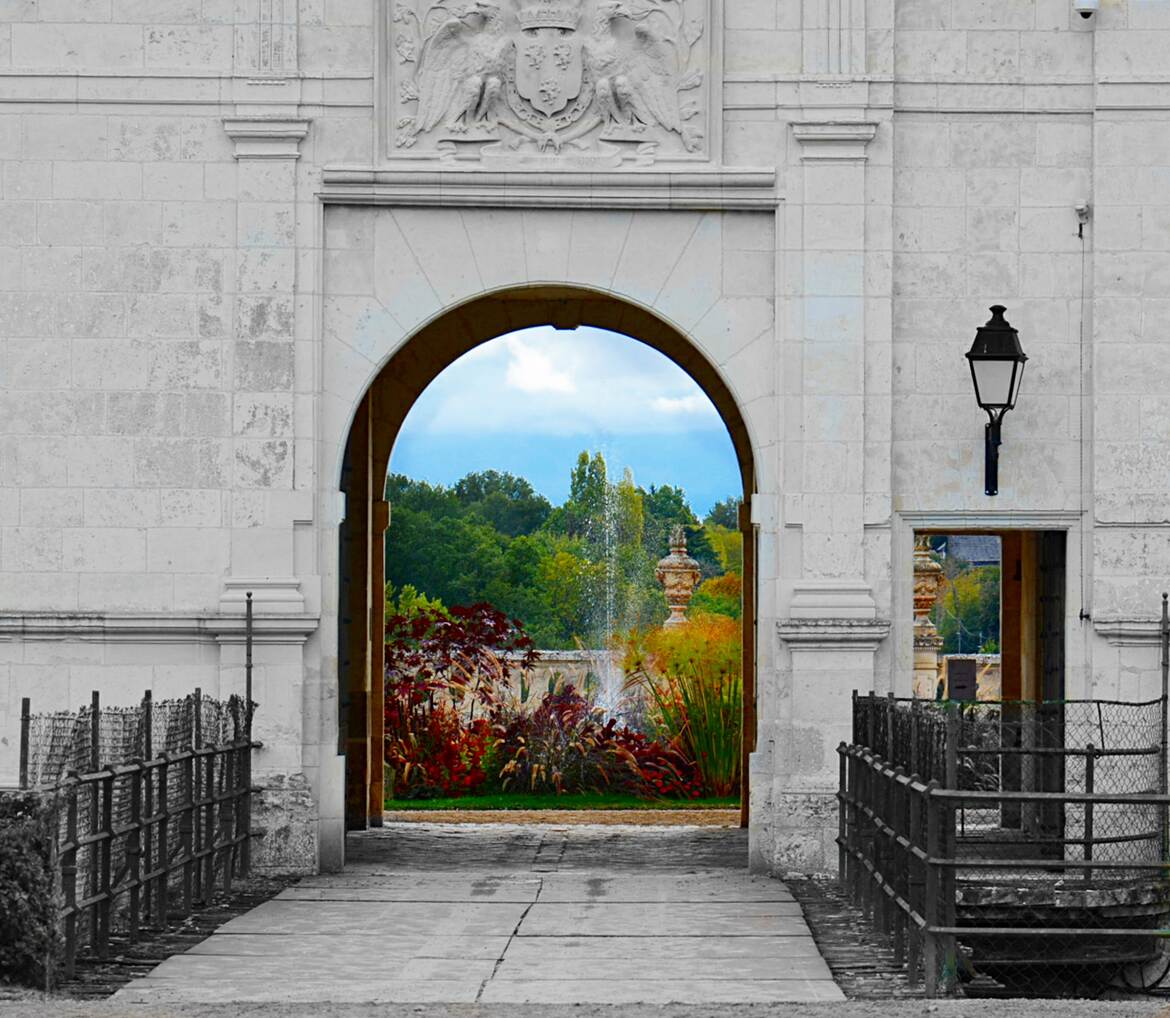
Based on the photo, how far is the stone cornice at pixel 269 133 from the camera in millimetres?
14922

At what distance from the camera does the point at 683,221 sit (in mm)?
15141

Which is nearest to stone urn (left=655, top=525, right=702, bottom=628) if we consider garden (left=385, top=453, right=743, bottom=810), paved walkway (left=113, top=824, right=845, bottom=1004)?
garden (left=385, top=453, right=743, bottom=810)

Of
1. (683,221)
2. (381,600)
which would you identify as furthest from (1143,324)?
(381,600)

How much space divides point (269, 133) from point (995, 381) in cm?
519

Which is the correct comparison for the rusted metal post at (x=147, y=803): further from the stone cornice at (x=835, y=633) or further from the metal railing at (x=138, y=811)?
the stone cornice at (x=835, y=633)

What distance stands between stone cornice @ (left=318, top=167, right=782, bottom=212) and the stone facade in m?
0.02

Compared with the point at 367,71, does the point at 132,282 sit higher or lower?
lower

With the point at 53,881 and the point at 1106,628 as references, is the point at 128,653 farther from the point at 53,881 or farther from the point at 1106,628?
the point at 1106,628

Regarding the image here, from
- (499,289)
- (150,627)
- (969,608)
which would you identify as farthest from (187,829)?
(969,608)

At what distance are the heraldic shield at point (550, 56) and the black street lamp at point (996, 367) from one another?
3.23 meters

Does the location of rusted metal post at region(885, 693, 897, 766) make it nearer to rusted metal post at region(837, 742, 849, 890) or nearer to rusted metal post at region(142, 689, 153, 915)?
rusted metal post at region(837, 742, 849, 890)

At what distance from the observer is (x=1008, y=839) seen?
1336 centimetres

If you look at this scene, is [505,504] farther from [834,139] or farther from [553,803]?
[834,139]

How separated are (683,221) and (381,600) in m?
6.58
